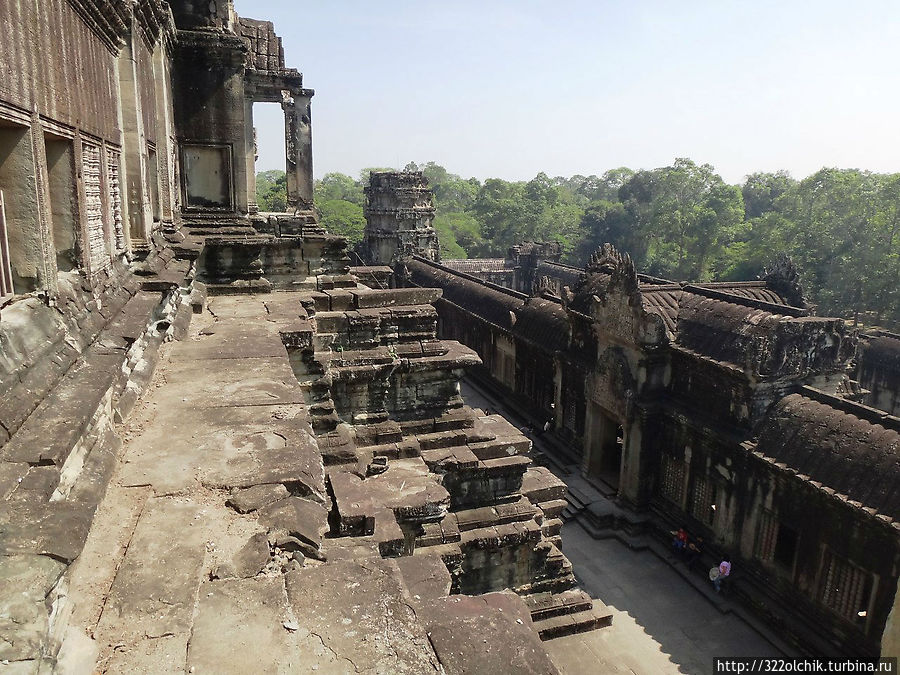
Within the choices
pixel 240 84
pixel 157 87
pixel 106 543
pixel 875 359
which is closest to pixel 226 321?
pixel 157 87

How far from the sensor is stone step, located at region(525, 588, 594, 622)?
1019 cm

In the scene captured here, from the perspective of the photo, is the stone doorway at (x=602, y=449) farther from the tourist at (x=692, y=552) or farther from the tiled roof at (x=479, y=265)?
the tiled roof at (x=479, y=265)

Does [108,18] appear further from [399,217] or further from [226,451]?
[399,217]

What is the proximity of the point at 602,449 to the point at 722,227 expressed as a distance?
3512 centimetres

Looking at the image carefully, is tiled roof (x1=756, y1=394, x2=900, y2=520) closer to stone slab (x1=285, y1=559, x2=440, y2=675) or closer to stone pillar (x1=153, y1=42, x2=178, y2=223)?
stone slab (x1=285, y1=559, x2=440, y2=675)

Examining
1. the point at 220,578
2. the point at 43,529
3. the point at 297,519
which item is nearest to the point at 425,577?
the point at 297,519

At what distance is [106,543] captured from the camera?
336 cm

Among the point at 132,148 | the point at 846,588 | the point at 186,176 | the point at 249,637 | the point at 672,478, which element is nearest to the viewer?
the point at 249,637

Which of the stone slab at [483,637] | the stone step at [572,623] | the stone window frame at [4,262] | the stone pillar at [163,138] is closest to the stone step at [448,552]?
the stone step at [572,623]

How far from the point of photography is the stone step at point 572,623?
405 inches

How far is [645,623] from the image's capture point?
12.3 m

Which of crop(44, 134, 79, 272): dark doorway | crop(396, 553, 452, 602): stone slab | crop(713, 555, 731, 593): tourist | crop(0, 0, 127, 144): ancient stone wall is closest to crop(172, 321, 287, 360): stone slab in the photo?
crop(44, 134, 79, 272): dark doorway

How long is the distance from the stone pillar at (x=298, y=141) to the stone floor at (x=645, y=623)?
12069mm

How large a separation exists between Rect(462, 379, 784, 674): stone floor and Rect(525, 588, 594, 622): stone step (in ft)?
1.44
